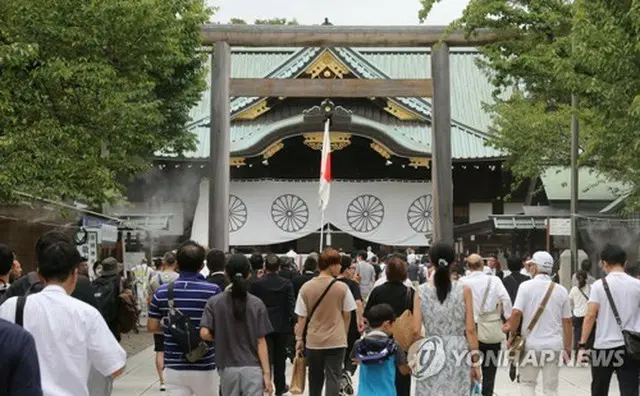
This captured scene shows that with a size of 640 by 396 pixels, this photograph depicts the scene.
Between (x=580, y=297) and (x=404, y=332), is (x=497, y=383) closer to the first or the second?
(x=580, y=297)

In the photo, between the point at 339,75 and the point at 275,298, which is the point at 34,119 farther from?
the point at 339,75

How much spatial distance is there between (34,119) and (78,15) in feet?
5.10

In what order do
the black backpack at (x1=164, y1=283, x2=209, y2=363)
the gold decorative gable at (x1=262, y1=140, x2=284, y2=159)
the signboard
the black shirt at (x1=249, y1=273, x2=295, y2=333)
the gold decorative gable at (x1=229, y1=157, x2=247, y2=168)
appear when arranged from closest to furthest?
the black backpack at (x1=164, y1=283, x2=209, y2=363) → the black shirt at (x1=249, y1=273, x2=295, y2=333) → the signboard → the gold decorative gable at (x1=262, y1=140, x2=284, y2=159) → the gold decorative gable at (x1=229, y1=157, x2=247, y2=168)

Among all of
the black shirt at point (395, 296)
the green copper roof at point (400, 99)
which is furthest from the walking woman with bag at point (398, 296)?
the green copper roof at point (400, 99)

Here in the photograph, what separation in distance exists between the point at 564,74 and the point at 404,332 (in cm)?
692

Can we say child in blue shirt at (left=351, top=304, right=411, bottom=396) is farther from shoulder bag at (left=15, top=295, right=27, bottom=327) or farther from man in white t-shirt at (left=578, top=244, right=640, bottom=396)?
shoulder bag at (left=15, top=295, right=27, bottom=327)

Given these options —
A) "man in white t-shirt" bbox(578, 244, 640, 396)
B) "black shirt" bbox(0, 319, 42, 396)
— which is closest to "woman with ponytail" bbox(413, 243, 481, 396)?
"man in white t-shirt" bbox(578, 244, 640, 396)

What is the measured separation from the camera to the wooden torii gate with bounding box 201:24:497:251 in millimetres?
20500

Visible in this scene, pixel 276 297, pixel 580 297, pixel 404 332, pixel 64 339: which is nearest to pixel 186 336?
A: pixel 404 332

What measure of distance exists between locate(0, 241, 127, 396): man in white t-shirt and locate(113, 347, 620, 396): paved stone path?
7248mm

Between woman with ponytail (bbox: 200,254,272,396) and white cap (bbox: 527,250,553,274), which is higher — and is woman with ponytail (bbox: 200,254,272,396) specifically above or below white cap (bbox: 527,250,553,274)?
below

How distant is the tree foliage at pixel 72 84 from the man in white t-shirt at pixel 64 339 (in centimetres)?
637

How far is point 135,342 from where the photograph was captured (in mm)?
18781

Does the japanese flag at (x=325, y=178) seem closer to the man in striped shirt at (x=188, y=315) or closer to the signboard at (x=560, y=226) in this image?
the signboard at (x=560, y=226)
